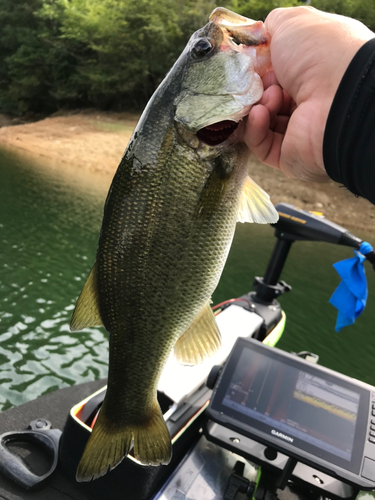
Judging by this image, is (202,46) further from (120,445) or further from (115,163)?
(115,163)

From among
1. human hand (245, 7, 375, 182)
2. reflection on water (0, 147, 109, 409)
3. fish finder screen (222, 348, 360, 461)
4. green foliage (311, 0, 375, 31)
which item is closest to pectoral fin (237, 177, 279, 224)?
human hand (245, 7, 375, 182)

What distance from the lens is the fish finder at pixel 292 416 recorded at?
1.86 m

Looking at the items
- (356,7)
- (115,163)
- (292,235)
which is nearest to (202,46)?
(292,235)

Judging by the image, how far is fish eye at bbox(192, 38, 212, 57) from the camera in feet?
4.56

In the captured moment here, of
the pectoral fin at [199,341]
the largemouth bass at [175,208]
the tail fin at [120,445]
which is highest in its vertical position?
the largemouth bass at [175,208]

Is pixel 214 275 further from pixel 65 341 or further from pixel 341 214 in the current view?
pixel 341 214

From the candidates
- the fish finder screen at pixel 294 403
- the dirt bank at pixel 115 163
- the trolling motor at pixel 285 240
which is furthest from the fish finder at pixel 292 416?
the dirt bank at pixel 115 163

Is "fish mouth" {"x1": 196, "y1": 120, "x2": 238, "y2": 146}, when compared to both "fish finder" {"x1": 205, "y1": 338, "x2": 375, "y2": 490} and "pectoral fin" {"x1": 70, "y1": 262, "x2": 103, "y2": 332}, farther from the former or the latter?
"fish finder" {"x1": 205, "y1": 338, "x2": 375, "y2": 490}

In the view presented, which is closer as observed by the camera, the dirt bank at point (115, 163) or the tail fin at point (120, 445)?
the tail fin at point (120, 445)

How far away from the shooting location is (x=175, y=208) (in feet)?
4.59

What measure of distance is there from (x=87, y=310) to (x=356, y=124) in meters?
1.15

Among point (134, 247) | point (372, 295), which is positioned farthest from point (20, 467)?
point (372, 295)

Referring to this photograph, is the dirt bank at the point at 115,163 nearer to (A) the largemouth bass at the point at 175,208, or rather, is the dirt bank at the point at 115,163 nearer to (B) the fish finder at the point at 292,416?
(B) the fish finder at the point at 292,416

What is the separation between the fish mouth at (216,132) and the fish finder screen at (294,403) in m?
1.36
